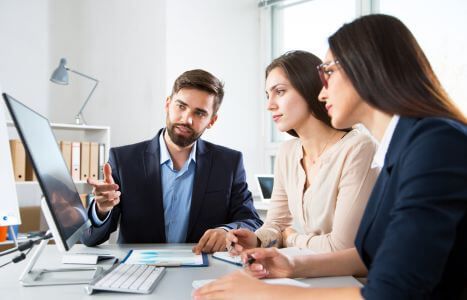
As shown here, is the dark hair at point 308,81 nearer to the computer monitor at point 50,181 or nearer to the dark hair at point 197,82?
the dark hair at point 197,82

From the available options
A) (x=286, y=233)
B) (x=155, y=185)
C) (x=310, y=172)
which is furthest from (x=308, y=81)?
(x=155, y=185)

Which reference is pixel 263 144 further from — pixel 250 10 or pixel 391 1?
pixel 391 1

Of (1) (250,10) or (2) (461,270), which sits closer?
(2) (461,270)

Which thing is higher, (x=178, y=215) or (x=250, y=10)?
(x=250, y=10)

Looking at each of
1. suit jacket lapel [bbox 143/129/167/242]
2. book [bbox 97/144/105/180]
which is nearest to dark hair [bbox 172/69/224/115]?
suit jacket lapel [bbox 143/129/167/242]

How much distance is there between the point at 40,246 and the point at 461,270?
105 cm

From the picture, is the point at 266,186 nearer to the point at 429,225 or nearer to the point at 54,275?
the point at 54,275

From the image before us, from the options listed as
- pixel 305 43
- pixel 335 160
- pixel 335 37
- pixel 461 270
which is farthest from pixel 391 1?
pixel 461 270

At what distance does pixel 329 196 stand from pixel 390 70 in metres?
0.72

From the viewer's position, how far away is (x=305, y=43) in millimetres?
4219

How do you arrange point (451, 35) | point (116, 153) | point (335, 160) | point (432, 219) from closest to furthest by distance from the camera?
point (432, 219) → point (335, 160) → point (116, 153) → point (451, 35)

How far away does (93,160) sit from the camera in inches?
144

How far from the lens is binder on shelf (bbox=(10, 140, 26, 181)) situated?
3.27 metres

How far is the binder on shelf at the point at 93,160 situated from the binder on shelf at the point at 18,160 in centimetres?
51
